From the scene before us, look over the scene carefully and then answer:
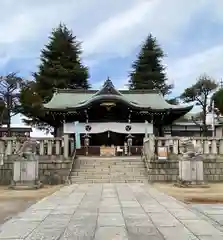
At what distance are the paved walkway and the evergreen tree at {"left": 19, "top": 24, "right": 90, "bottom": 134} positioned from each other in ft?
86.8

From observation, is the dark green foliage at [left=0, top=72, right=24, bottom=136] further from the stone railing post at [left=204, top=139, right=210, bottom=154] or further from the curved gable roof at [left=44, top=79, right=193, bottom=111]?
the stone railing post at [left=204, top=139, right=210, bottom=154]

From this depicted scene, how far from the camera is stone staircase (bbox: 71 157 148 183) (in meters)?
16.7

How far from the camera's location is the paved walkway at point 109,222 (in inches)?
220

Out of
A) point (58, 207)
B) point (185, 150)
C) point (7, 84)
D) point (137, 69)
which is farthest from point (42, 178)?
point (137, 69)

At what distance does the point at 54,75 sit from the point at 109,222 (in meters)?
36.1

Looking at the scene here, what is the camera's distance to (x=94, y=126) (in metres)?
26.4

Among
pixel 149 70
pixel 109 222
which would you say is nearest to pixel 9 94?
pixel 149 70

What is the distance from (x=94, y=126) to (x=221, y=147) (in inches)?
413

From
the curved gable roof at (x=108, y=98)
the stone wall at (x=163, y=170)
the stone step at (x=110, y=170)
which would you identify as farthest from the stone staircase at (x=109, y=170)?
the curved gable roof at (x=108, y=98)

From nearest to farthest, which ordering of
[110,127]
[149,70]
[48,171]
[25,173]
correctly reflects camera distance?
[25,173]
[48,171]
[110,127]
[149,70]

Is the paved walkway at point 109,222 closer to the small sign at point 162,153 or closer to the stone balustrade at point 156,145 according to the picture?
the small sign at point 162,153

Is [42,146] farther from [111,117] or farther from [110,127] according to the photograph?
[111,117]

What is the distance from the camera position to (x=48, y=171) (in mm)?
17266

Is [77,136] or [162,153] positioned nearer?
[162,153]
